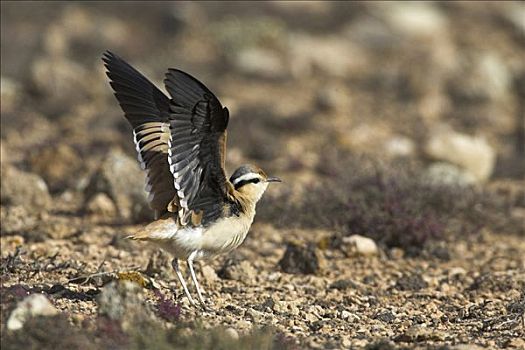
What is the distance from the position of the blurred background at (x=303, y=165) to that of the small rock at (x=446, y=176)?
5cm

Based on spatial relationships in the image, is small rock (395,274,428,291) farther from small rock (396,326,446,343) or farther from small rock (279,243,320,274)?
small rock (396,326,446,343)

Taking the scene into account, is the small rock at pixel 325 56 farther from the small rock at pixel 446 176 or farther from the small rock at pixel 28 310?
the small rock at pixel 28 310

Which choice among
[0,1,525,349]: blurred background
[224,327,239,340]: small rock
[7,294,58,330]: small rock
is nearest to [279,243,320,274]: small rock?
[0,1,525,349]: blurred background

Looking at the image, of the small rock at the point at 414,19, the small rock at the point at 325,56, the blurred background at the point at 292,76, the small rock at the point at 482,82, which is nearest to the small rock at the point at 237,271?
the blurred background at the point at 292,76

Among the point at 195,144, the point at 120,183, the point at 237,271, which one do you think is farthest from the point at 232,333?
the point at 120,183

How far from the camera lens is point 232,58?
18.1 metres

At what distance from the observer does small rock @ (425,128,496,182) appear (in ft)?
41.4

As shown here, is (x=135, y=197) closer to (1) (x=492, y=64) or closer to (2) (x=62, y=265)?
(2) (x=62, y=265)

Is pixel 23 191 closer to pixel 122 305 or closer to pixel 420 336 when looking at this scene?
pixel 122 305

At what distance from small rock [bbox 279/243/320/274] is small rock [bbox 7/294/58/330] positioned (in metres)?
3.39

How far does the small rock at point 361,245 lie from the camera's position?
9.50 meters

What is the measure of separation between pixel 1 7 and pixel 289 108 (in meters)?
7.64

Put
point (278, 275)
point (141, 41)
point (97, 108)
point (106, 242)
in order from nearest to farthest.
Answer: point (278, 275) < point (106, 242) < point (97, 108) < point (141, 41)

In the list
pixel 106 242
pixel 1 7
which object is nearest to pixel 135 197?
pixel 106 242
